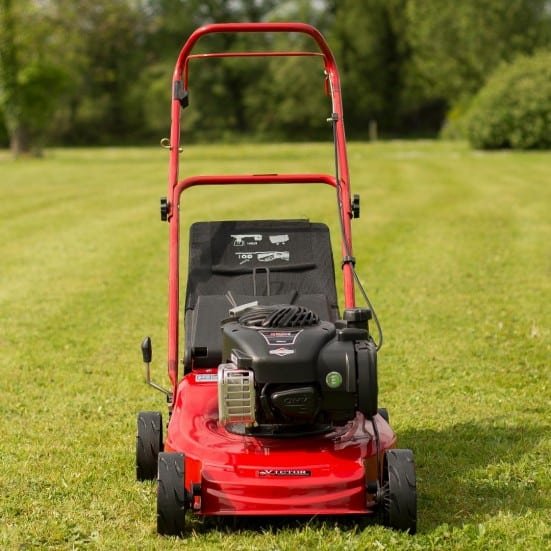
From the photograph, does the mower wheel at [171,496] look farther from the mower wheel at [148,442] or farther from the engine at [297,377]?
the mower wheel at [148,442]

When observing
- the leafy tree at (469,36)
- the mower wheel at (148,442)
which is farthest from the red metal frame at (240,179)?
the leafy tree at (469,36)

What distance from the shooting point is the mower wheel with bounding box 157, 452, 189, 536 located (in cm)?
439

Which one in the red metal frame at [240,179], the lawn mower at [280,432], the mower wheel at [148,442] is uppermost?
the red metal frame at [240,179]

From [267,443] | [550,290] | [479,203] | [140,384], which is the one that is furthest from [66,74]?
→ [267,443]

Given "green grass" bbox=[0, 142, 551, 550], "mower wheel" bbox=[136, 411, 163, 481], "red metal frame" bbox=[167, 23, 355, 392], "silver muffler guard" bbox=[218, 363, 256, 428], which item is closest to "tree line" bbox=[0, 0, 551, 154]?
"green grass" bbox=[0, 142, 551, 550]

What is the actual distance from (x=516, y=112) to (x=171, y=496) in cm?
3352

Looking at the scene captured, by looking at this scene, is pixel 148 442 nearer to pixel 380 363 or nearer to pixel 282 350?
pixel 282 350

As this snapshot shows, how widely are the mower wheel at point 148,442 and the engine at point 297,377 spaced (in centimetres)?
78

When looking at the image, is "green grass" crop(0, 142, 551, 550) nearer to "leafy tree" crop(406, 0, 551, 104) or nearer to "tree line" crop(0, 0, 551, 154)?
"leafy tree" crop(406, 0, 551, 104)

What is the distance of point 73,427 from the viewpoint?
249 inches

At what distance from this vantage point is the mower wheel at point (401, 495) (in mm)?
4395

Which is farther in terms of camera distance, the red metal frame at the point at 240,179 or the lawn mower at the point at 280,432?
the red metal frame at the point at 240,179

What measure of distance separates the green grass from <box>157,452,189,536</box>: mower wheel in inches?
3.9

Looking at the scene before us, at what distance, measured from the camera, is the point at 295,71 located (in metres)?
61.9
